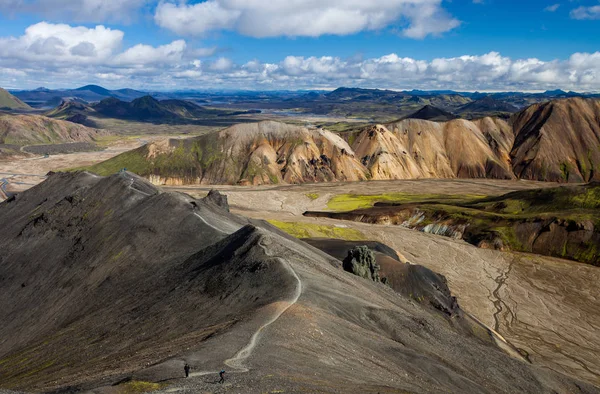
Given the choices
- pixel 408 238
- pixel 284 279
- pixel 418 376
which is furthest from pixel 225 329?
pixel 408 238

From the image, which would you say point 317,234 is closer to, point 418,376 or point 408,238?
point 408,238

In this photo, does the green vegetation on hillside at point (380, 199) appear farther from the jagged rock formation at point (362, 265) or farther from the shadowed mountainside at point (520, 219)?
the jagged rock formation at point (362, 265)

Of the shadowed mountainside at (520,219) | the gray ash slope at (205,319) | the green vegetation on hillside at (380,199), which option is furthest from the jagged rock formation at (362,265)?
the green vegetation on hillside at (380,199)

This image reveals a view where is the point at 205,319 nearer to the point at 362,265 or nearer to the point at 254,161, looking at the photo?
the point at 362,265

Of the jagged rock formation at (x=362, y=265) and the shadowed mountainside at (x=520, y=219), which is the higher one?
the jagged rock formation at (x=362, y=265)

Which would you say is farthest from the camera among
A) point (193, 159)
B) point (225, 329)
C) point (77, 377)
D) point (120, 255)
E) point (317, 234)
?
point (193, 159)

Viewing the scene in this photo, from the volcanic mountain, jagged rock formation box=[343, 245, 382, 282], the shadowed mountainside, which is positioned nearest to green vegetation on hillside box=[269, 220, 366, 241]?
the shadowed mountainside
